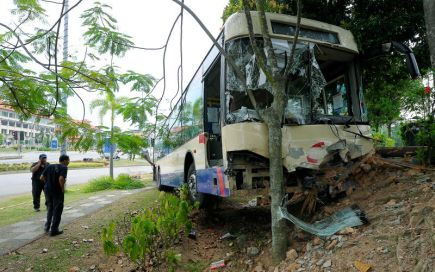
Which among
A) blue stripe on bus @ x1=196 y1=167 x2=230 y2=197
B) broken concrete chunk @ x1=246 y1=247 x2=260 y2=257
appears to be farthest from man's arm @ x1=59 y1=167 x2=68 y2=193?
broken concrete chunk @ x1=246 y1=247 x2=260 y2=257

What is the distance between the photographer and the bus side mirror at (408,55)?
476cm

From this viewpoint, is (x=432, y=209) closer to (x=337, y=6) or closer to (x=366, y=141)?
(x=366, y=141)

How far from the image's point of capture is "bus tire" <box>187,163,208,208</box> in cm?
698

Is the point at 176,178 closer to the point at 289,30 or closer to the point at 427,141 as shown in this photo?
the point at 289,30

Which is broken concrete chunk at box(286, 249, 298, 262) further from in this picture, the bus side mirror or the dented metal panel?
the bus side mirror

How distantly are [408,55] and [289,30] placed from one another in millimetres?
1691

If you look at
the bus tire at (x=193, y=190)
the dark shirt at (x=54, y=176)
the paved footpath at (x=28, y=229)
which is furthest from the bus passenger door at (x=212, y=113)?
the paved footpath at (x=28, y=229)

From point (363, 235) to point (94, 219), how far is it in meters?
6.34

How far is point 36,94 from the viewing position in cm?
569

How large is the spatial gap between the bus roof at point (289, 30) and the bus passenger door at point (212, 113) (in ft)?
4.19

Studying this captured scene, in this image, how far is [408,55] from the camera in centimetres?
490

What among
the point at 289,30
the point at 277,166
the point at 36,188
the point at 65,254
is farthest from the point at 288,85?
the point at 36,188

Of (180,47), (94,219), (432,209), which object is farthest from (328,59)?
(94,219)

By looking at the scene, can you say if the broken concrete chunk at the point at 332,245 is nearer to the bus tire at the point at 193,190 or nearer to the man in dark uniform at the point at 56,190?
the bus tire at the point at 193,190
